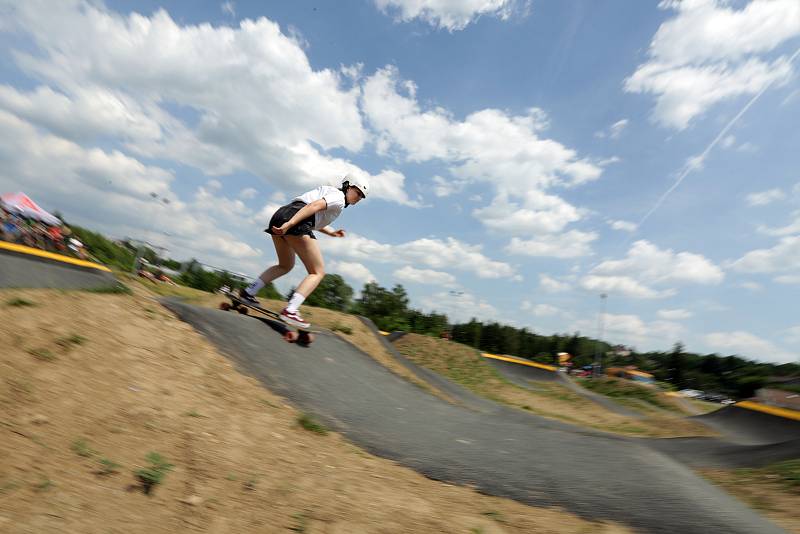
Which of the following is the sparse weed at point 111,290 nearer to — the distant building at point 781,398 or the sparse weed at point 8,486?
the sparse weed at point 8,486

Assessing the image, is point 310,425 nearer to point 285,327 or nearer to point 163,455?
point 163,455

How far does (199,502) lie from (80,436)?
0.92 metres

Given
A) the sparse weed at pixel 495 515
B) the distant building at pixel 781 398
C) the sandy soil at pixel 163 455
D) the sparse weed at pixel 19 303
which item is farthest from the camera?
the distant building at pixel 781 398

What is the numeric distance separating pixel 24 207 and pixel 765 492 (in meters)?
20.1

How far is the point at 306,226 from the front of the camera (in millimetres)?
5641

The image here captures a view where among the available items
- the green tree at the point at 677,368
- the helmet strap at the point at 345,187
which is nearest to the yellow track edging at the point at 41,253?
the helmet strap at the point at 345,187

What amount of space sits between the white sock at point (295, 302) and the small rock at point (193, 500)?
365cm

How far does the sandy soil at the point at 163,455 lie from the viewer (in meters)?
2.21

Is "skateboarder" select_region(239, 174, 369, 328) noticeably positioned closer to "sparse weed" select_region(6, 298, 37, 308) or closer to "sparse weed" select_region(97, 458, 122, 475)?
"sparse weed" select_region(6, 298, 37, 308)

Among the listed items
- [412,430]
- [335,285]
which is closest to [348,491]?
[412,430]

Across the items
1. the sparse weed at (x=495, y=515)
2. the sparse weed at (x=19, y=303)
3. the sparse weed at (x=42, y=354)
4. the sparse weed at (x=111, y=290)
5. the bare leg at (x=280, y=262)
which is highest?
the bare leg at (x=280, y=262)

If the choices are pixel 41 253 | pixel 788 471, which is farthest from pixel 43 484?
pixel 41 253

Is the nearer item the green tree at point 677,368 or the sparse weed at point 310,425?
the sparse weed at point 310,425

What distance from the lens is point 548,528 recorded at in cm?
275
